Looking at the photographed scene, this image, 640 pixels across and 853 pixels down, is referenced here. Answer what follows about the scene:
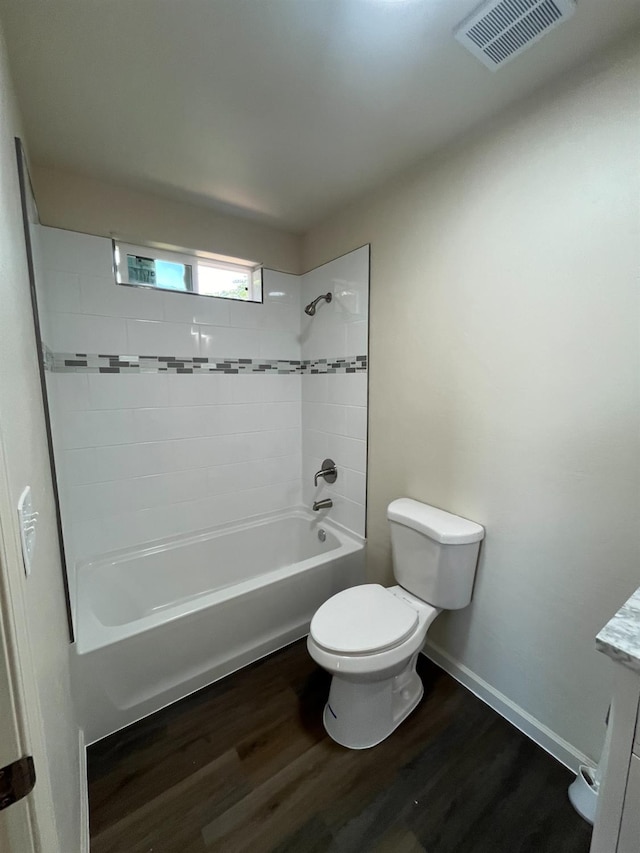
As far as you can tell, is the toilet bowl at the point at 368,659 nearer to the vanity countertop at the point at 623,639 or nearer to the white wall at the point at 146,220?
the vanity countertop at the point at 623,639

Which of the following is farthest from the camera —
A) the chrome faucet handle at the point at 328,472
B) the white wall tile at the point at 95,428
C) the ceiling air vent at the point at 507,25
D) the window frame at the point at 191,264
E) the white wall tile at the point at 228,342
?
the chrome faucet handle at the point at 328,472

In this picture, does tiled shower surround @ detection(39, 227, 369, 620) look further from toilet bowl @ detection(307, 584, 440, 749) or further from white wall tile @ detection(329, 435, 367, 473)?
toilet bowl @ detection(307, 584, 440, 749)

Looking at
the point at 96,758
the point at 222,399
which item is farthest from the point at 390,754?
the point at 222,399

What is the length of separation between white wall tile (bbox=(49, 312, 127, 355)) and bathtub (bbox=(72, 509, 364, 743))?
1.09 meters

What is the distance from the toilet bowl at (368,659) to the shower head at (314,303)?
163cm

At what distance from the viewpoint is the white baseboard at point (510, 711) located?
1.26 m

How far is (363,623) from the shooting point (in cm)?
136

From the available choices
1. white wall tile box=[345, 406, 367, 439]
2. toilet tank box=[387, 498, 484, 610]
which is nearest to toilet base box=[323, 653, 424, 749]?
toilet tank box=[387, 498, 484, 610]

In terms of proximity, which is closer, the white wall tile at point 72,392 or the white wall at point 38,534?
the white wall at point 38,534

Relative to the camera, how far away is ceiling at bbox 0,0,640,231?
3.09 feet

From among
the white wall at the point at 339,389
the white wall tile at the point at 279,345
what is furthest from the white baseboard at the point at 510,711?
the white wall tile at the point at 279,345

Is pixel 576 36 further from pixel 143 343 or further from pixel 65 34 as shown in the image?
pixel 143 343

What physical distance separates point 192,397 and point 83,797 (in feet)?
5.47

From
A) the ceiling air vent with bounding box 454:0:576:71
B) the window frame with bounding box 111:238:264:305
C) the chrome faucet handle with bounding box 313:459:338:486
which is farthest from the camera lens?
the chrome faucet handle with bounding box 313:459:338:486
